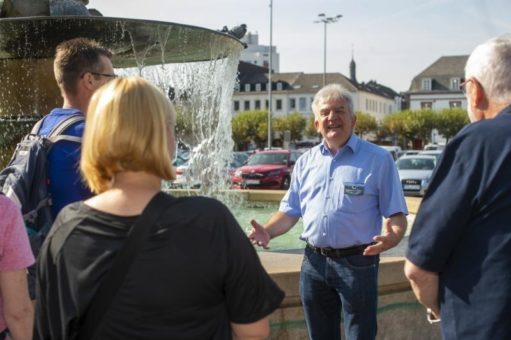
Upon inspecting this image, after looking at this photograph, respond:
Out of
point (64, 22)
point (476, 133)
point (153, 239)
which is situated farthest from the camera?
point (64, 22)

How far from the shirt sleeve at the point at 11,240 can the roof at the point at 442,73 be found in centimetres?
10036

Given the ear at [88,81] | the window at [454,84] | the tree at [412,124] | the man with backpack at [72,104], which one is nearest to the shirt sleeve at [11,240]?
the man with backpack at [72,104]

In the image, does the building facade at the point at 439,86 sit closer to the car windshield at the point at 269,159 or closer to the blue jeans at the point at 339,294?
the car windshield at the point at 269,159

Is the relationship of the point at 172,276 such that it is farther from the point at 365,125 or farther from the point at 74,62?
the point at 365,125

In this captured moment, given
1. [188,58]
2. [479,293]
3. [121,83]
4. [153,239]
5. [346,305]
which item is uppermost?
[188,58]

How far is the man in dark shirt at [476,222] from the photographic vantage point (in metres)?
2.27

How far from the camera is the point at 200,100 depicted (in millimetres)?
9766

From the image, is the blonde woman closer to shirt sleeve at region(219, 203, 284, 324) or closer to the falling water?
shirt sleeve at region(219, 203, 284, 324)

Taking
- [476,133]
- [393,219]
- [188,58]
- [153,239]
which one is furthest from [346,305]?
[188,58]

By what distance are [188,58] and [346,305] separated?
5024 mm

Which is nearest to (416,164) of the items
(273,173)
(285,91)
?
(273,173)

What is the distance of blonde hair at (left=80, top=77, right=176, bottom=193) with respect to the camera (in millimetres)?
1837

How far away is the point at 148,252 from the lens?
5.89 ft

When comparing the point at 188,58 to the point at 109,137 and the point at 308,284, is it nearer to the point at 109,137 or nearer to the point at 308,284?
the point at 308,284
